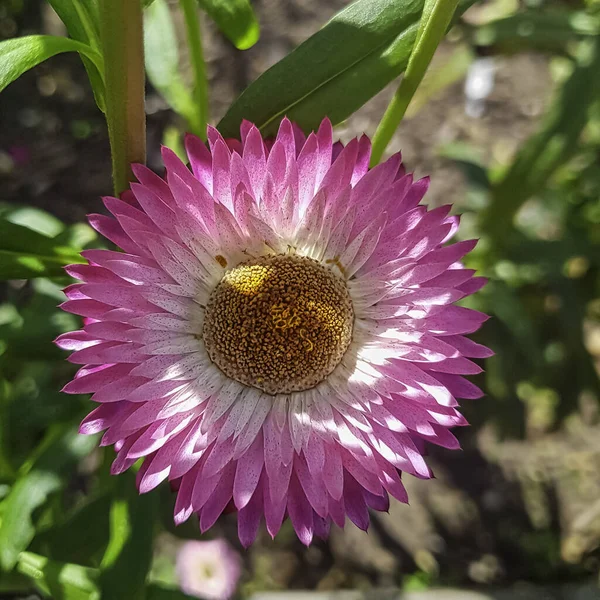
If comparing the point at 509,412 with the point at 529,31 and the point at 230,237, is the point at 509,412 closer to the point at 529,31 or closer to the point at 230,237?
the point at 529,31

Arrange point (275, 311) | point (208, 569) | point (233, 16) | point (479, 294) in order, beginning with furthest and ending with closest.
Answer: point (208, 569), point (479, 294), point (275, 311), point (233, 16)

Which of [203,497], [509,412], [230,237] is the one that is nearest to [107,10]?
[230,237]

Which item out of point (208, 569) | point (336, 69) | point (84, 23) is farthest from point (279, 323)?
point (208, 569)

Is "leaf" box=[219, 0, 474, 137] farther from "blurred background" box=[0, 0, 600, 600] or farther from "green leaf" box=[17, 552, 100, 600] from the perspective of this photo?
"green leaf" box=[17, 552, 100, 600]

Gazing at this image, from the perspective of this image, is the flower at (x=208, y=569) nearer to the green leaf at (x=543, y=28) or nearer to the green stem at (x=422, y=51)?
the green stem at (x=422, y=51)

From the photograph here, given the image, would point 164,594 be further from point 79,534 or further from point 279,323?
point 279,323

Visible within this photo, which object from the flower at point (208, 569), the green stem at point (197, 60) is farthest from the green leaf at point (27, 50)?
the flower at point (208, 569)
